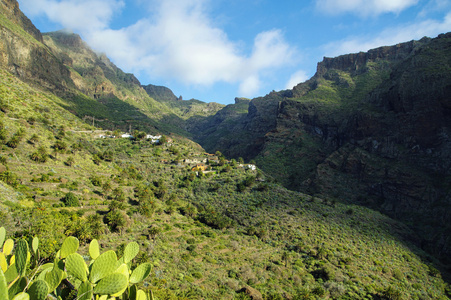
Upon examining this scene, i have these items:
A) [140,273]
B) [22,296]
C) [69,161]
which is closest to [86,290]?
[22,296]

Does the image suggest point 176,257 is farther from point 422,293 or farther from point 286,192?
point 286,192

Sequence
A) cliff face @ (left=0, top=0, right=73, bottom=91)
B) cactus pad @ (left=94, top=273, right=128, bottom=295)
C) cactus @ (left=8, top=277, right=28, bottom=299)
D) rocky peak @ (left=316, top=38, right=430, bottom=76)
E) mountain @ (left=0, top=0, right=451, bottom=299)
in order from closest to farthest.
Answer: cactus @ (left=8, top=277, right=28, bottom=299) < cactus pad @ (left=94, top=273, right=128, bottom=295) < mountain @ (left=0, top=0, right=451, bottom=299) < cliff face @ (left=0, top=0, right=73, bottom=91) < rocky peak @ (left=316, top=38, right=430, bottom=76)

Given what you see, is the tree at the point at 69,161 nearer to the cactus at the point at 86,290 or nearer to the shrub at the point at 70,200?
the shrub at the point at 70,200

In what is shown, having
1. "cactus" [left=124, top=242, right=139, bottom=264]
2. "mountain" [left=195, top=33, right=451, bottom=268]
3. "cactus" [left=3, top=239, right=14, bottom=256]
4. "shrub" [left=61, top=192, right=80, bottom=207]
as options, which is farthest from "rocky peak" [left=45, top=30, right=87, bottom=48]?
"cactus" [left=124, top=242, right=139, bottom=264]

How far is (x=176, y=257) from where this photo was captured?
84.5 feet

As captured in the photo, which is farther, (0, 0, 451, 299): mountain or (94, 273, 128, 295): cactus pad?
(0, 0, 451, 299): mountain

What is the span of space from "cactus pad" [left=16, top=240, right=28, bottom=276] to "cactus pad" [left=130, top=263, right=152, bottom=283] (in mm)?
1390

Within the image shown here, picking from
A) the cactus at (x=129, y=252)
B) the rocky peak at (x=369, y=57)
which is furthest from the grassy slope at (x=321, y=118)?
the cactus at (x=129, y=252)

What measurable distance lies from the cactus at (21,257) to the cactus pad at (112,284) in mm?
950

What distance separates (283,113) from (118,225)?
89.8 metres

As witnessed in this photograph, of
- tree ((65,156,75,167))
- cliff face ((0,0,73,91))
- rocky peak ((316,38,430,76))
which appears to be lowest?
tree ((65,156,75,167))

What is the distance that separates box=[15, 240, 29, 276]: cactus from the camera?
2.84 meters

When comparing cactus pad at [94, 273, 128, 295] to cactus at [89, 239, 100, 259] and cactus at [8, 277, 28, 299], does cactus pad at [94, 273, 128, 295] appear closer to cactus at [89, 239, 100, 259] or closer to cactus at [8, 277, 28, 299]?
cactus at [8, 277, 28, 299]

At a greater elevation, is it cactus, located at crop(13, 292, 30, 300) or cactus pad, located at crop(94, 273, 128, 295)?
cactus, located at crop(13, 292, 30, 300)
